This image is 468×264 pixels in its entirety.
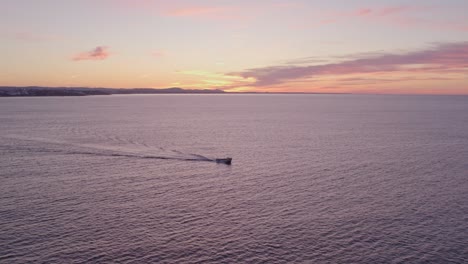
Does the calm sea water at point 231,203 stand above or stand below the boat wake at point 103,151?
below

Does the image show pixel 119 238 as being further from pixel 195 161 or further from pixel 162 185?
pixel 195 161

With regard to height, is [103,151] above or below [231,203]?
above

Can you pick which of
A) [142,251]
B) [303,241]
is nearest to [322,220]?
[303,241]

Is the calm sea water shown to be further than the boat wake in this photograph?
No

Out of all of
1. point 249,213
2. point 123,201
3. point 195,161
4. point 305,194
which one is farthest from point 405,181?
point 123,201

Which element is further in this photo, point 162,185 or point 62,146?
point 62,146

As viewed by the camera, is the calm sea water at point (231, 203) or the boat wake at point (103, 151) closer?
the calm sea water at point (231, 203)

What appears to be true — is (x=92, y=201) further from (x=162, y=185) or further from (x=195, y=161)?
(x=195, y=161)

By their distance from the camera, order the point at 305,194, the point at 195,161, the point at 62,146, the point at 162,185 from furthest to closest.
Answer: the point at 62,146
the point at 195,161
the point at 162,185
the point at 305,194

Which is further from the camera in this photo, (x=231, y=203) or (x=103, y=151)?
(x=103, y=151)

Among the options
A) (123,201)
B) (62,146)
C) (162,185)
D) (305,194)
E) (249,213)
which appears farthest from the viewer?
(62,146)

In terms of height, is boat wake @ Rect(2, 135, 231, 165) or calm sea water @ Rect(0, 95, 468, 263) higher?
boat wake @ Rect(2, 135, 231, 165)
